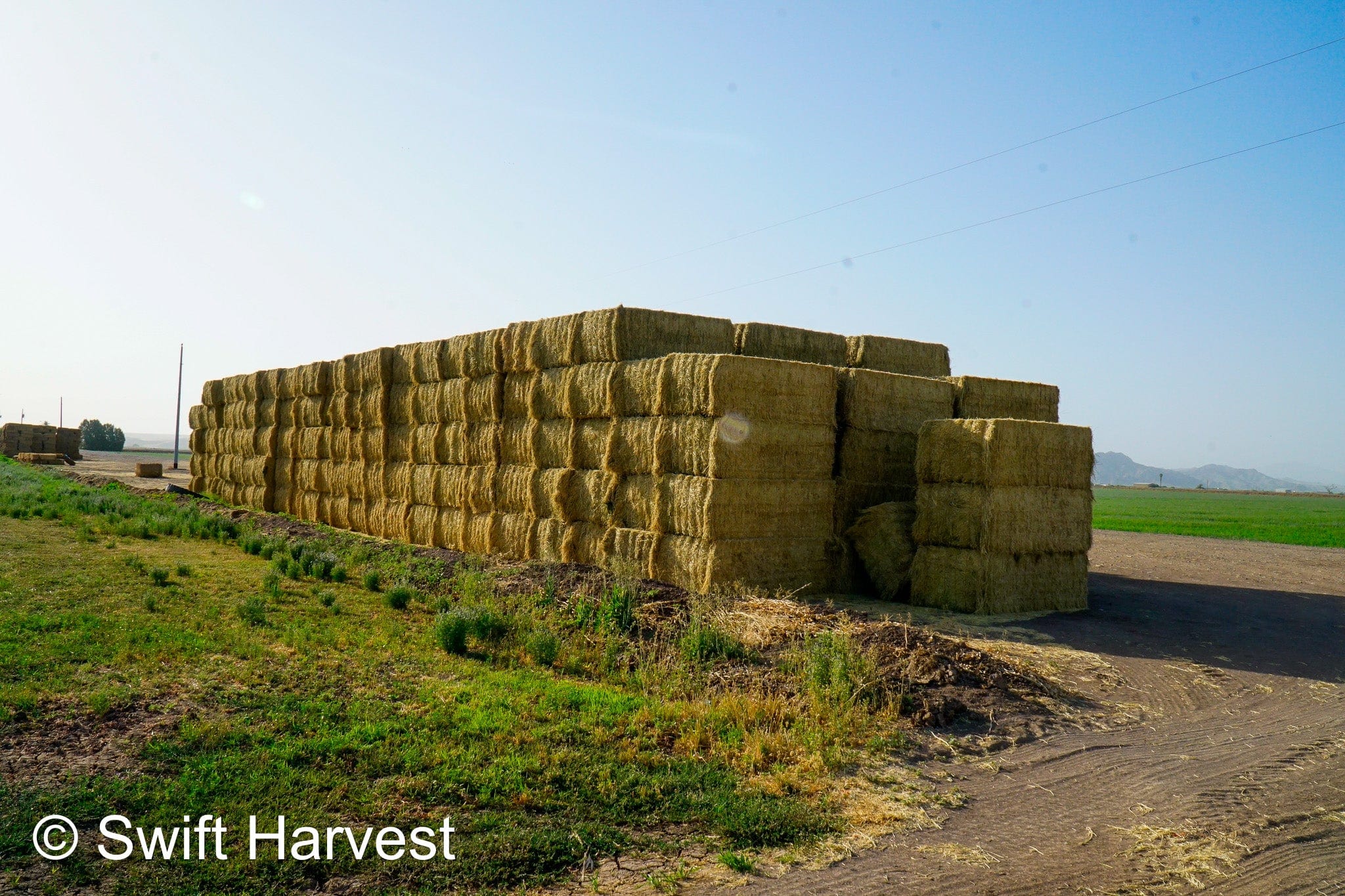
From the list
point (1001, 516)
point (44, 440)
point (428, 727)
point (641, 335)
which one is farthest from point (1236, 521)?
A: point (44, 440)

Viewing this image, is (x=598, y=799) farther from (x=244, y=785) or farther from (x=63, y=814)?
(x=63, y=814)

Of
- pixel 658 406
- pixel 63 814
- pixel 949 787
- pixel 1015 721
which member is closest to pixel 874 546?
pixel 658 406

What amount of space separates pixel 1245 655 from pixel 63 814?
1310 centimetres

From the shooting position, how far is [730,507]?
45.7 feet

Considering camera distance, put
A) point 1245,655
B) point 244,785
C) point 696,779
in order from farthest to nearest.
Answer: point 1245,655 → point 696,779 → point 244,785

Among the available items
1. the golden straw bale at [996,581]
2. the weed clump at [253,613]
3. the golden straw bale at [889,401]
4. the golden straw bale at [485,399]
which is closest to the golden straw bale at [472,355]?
the golden straw bale at [485,399]

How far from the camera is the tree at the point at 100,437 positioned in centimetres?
10762

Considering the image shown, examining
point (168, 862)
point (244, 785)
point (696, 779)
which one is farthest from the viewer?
point (696, 779)

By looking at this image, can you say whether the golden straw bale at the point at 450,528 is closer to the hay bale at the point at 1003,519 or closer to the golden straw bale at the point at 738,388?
the golden straw bale at the point at 738,388

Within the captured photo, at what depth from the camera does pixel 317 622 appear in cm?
1183

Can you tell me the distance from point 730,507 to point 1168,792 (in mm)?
7923

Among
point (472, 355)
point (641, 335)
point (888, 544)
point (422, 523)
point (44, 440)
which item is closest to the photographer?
point (888, 544)

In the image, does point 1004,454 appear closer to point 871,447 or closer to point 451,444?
point 871,447

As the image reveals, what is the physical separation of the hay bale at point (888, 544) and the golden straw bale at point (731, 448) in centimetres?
113
